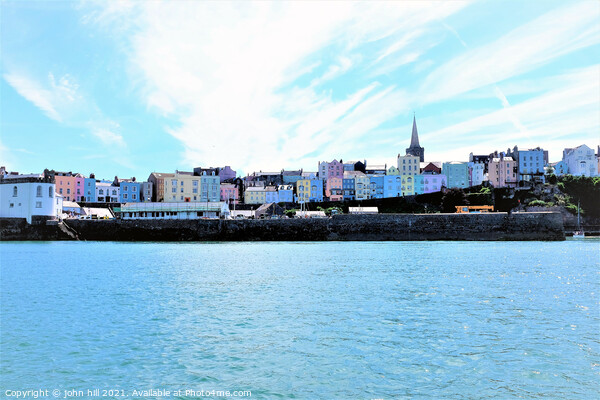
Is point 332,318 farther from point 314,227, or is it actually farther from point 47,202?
point 47,202

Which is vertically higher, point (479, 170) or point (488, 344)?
point (479, 170)

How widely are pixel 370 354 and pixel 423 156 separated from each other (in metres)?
148

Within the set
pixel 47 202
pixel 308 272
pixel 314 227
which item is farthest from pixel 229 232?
pixel 308 272

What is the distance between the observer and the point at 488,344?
11234 mm

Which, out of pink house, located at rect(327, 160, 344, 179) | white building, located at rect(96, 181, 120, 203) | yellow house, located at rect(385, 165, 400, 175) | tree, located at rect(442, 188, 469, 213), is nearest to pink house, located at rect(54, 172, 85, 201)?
white building, located at rect(96, 181, 120, 203)

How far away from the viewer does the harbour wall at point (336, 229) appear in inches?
2452

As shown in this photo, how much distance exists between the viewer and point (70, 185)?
111812 mm

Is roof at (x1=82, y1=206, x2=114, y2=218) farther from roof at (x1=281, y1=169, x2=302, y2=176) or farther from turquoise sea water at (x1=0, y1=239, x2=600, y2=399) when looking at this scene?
turquoise sea water at (x1=0, y1=239, x2=600, y2=399)

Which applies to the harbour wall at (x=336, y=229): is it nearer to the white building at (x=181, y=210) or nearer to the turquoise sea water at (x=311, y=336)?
the white building at (x=181, y=210)

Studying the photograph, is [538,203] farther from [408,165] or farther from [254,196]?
[254,196]

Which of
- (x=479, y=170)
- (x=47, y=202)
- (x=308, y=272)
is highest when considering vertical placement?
(x=479, y=170)

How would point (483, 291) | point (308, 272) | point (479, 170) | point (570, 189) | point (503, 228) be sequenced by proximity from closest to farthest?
1. point (483, 291)
2. point (308, 272)
3. point (503, 228)
4. point (570, 189)
5. point (479, 170)

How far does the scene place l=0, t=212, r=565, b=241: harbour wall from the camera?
204ft

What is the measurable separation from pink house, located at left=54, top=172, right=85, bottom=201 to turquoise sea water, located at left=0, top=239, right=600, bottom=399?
9878 cm
